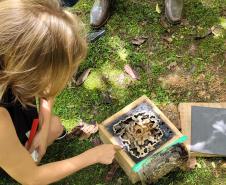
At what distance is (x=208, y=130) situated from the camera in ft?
8.64

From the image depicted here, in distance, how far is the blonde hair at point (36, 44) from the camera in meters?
1.59

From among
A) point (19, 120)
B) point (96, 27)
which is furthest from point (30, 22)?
point (96, 27)

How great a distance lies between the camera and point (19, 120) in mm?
2191

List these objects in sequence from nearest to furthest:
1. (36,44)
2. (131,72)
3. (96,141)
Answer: (36,44), (96,141), (131,72)

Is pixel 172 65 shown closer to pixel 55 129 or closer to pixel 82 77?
pixel 82 77

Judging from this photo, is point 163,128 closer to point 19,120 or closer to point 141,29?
point 19,120

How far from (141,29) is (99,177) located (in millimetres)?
1225

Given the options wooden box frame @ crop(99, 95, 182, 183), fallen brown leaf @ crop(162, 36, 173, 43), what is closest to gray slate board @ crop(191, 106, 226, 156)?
wooden box frame @ crop(99, 95, 182, 183)

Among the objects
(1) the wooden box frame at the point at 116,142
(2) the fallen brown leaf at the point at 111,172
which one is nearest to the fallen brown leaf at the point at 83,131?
(1) the wooden box frame at the point at 116,142

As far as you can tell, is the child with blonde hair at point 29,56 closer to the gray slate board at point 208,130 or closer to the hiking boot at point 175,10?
the gray slate board at point 208,130

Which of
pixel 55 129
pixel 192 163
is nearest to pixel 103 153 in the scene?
pixel 55 129

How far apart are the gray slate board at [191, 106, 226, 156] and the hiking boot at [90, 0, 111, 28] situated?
3.35 feet

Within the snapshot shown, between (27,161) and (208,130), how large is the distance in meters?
1.21

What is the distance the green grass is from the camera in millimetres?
2623
